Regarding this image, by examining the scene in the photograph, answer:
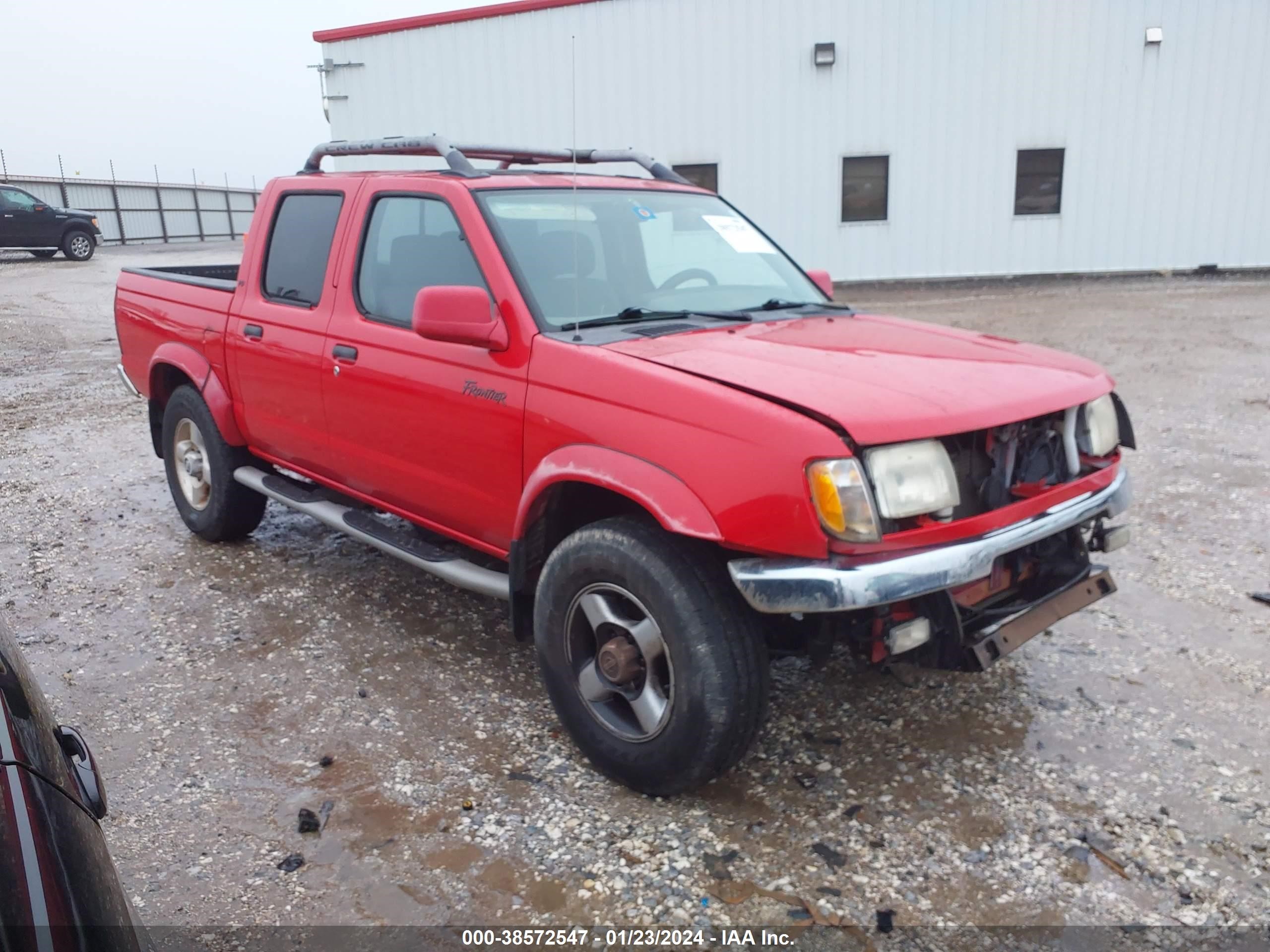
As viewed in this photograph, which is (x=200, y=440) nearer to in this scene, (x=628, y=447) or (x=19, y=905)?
(x=628, y=447)

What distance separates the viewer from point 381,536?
408 cm

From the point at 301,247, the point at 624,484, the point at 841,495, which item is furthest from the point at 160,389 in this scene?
the point at 841,495

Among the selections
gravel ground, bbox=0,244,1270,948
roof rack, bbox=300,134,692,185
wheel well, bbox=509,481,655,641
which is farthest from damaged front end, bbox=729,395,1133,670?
roof rack, bbox=300,134,692,185

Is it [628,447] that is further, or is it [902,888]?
[628,447]

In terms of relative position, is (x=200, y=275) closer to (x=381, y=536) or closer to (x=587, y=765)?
(x=381, y=536)

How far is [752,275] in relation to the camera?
4199 millimetres

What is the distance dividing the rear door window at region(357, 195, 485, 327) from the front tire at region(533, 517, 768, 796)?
118 cm

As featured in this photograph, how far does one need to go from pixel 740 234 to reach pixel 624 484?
189 cm

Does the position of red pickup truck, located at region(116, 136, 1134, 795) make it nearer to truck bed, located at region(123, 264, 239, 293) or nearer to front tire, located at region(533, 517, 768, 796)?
front tire, located at region(533, 517, 768, 796)

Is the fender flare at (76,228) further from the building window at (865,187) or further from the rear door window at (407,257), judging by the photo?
the rear door window at (407,257)

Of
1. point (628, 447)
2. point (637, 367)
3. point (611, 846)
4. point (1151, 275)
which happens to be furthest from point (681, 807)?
point (1151, 275)

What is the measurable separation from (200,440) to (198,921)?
3.23 m

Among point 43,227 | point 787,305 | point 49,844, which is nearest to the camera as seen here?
point 49,844

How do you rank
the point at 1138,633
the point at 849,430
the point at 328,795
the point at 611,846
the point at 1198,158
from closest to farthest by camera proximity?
the point at 849,430 < the point at 611,846 < the point at 328,795 < the point at 1138,633 < the point at 1198,158
